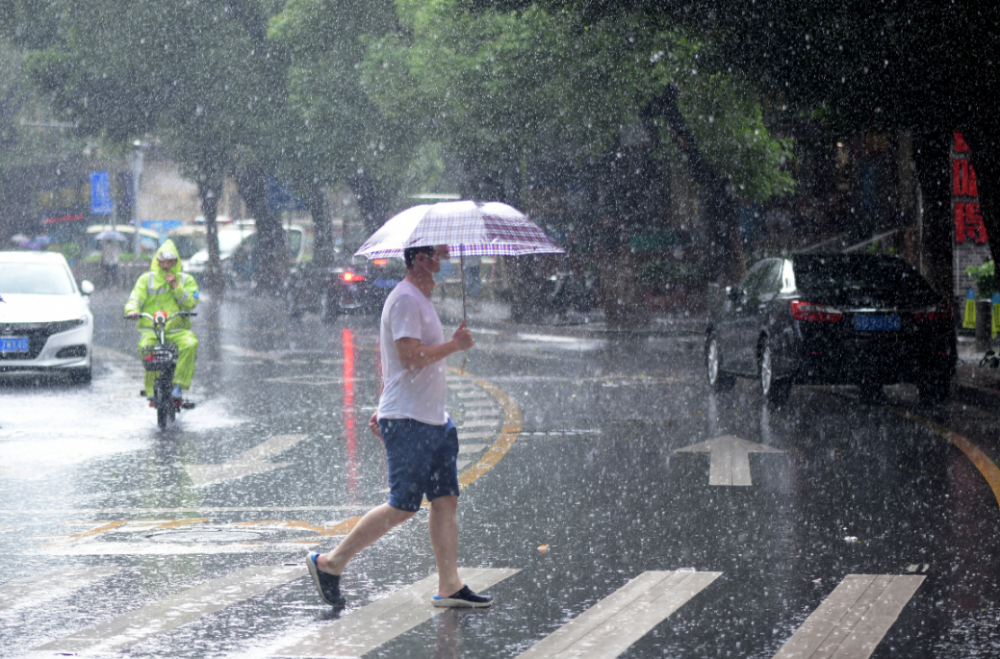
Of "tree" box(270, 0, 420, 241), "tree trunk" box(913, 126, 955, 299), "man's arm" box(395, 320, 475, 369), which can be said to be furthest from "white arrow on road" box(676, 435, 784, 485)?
"tree" box(270, 0, 420, 241)

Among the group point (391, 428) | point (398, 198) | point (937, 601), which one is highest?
point (398, 198)

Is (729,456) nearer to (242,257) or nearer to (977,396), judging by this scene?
(977,396)

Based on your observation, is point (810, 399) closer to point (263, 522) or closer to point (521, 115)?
point (263, 522)

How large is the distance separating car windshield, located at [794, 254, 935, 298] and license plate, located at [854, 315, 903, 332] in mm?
317

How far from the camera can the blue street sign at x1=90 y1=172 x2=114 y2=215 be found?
226 feet

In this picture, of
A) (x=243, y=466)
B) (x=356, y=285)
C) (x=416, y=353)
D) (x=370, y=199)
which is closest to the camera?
(x=416, y=353)

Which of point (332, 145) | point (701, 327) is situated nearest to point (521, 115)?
point (701, 327)

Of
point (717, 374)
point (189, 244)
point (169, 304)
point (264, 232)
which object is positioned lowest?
point (717, 374)

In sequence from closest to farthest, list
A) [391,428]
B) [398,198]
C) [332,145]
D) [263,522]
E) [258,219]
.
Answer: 1. [391,428]
2. [263,522]
3. [332,145]
4. [258,219]
5. [398,198]

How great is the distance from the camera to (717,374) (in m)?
16.8

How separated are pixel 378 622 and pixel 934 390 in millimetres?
9662

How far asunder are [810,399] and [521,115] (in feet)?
52.7

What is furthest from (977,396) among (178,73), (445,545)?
(178,73)

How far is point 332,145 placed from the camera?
40406mm
